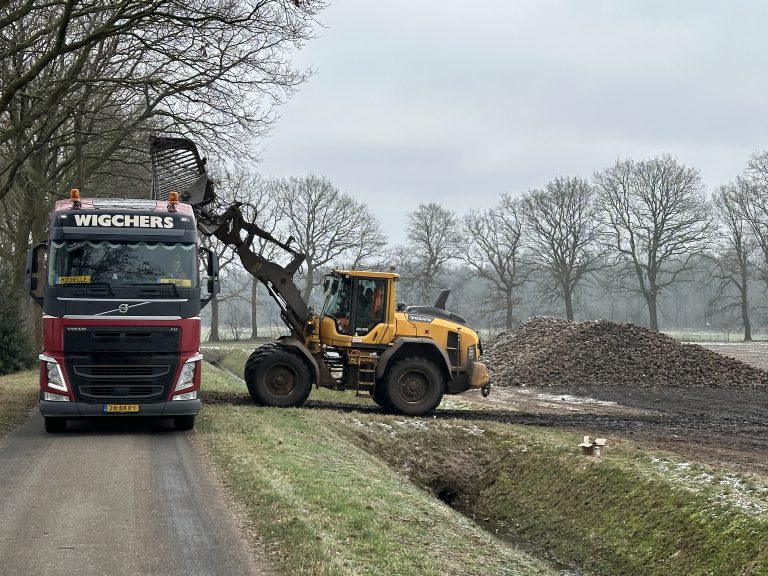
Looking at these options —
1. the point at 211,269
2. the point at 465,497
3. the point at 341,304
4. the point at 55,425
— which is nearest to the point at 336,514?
the point at 211,269

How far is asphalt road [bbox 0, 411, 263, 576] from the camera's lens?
7.11 m

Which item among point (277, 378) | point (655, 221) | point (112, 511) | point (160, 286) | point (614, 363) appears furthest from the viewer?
point (655, 221)

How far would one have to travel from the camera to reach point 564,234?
60.2m

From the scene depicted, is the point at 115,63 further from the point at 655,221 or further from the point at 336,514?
the point at 655,221

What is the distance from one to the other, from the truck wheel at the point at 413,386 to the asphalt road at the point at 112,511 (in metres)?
6.49

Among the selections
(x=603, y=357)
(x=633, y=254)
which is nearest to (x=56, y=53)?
(x=603, y=357)

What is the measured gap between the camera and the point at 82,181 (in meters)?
26.3

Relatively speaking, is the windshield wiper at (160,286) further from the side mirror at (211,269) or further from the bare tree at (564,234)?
the bare tree at (564,234)

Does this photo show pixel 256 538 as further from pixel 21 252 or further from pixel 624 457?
pixel 21 252

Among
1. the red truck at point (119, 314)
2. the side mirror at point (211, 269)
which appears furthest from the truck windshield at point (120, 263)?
the side mirror at point (211, 269)

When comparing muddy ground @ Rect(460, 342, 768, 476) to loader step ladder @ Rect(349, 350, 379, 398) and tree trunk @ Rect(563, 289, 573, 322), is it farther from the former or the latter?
tree trunk @ Rect(563, 289, 573, 322)

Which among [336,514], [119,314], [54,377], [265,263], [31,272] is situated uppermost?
[265,263]

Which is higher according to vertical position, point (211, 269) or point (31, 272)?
point (211, 269)

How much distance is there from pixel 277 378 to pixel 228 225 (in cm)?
344
